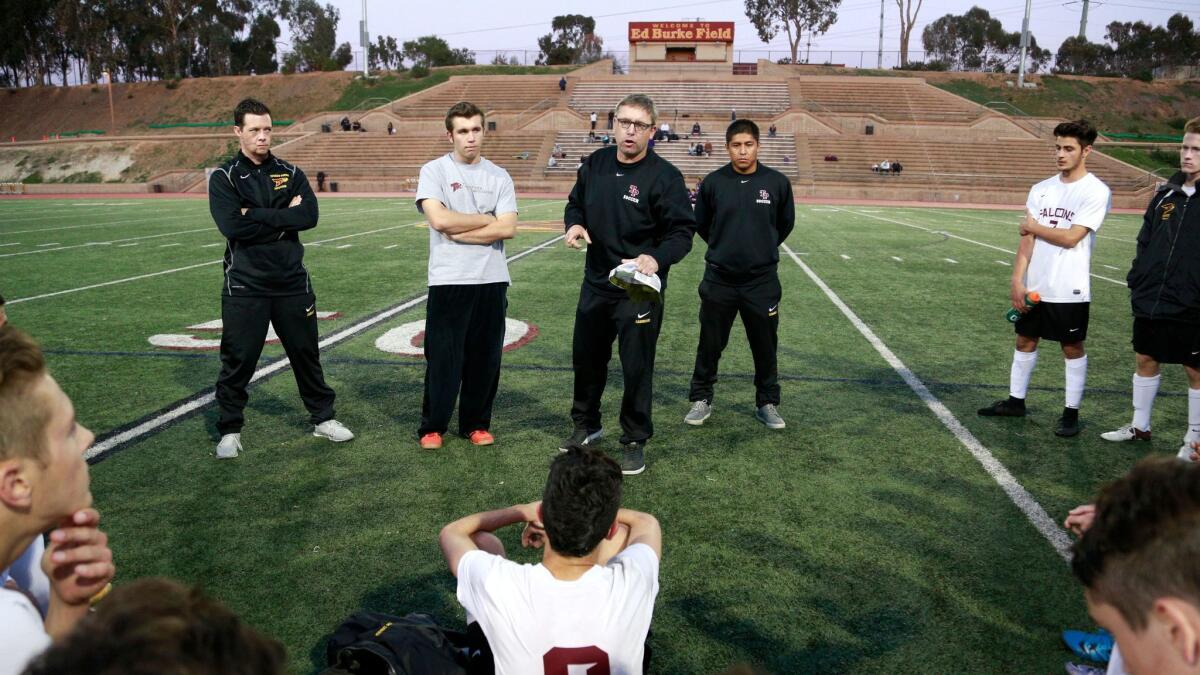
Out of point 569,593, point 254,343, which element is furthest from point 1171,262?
A: point 254,343

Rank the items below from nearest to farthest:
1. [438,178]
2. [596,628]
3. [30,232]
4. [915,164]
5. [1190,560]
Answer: [1190,560] → [596,628] → [438,178] → [30,232] → [915,164]

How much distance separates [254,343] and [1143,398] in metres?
5.87

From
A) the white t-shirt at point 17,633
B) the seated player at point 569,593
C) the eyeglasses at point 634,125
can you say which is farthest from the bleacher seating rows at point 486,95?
the white t-shirt at point 17,633

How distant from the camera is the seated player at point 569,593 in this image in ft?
7.43

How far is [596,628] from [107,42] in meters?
102

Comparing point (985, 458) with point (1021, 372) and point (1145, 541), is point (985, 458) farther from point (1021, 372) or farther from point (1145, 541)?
point (1145, 541)

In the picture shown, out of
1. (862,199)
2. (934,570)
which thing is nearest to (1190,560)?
(934,570)

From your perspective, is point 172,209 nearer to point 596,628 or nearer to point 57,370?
point 57,370

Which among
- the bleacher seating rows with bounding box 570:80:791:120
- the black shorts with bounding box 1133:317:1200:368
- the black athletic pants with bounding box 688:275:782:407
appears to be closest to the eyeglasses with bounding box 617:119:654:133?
the black athletic pants with bounding box 688:275:782:407

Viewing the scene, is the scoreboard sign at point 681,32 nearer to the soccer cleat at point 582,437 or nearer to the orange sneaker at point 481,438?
the soccer cleat at point 582,437

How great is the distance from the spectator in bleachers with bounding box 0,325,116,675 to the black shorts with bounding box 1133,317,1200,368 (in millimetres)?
5822

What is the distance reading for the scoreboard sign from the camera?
67.8m

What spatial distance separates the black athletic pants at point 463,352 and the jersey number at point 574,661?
10.6ft

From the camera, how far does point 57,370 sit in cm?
714
